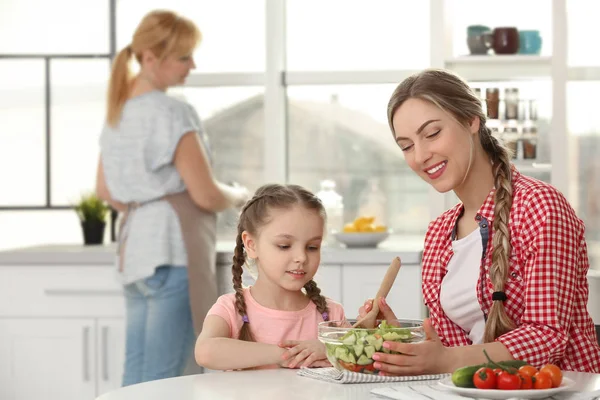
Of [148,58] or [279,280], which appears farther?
[148,58]

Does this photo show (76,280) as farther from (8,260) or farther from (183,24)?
(183,24)

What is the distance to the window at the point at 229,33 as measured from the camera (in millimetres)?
4422

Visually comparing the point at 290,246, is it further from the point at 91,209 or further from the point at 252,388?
the point at 91,209

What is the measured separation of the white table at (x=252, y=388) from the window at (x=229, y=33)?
9.30ft

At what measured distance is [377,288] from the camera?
11.7 ft

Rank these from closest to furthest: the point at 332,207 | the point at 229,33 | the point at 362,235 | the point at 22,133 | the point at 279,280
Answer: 1. the point at 279,280
2. the point at 362,235
3. the point at 332,207
4. the point at 229,33
5. the point at 22,133

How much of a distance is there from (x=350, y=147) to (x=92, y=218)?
1.17 metres

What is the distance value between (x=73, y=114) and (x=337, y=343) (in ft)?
10.7

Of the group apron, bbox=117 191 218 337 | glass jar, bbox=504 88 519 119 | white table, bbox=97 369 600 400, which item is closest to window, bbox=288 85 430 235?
glass jar, bbox=504 88 519 119

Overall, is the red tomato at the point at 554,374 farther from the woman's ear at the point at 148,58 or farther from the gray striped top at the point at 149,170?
the woman's ear at the point at 148,58

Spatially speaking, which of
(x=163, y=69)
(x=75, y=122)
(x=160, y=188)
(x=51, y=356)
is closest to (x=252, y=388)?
(x=160, y=188)

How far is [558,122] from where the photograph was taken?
3793 millimetres

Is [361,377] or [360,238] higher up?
[360,238]

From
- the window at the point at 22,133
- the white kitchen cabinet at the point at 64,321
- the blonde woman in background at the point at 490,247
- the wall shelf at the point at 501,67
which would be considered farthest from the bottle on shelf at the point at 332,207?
the blonde woman in background at the point at 490,247
